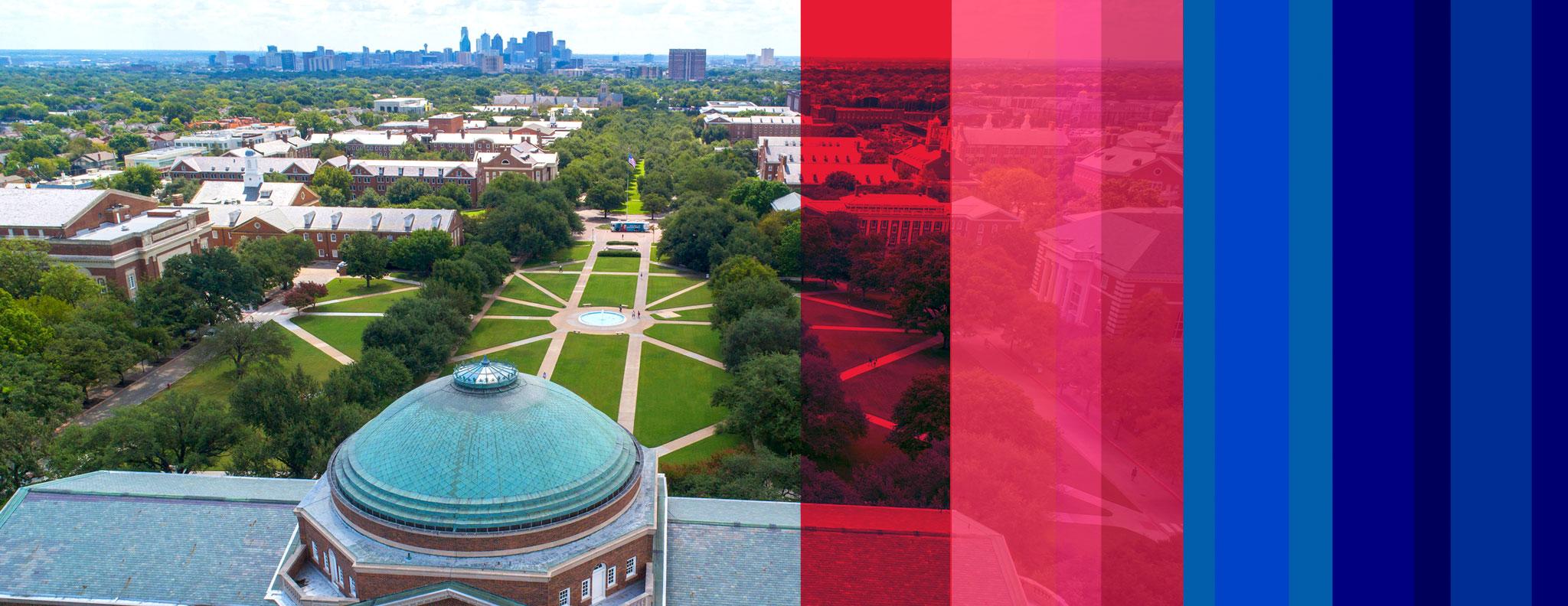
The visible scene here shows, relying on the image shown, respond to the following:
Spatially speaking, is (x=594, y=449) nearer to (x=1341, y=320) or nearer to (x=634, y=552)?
(x=634, y=552)

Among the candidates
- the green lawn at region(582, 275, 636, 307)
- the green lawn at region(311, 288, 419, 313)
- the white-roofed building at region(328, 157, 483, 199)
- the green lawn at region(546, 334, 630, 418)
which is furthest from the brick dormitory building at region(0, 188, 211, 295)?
the white-roofed building at region(328, 157, 483, 199)

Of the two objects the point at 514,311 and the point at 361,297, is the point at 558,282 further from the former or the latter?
the point at 361,297

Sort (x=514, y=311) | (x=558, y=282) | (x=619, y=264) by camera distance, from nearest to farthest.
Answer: (x=514, y=311)
(x=558, y=282)
(x=619, y=264)

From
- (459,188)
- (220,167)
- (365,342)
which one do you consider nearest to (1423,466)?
(365,342)

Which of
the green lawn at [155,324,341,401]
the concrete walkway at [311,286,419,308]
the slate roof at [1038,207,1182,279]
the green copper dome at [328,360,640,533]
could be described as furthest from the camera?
the concrete walkway at [311,286,419,308]

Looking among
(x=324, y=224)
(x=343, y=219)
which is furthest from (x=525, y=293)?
(x=324, y=224)

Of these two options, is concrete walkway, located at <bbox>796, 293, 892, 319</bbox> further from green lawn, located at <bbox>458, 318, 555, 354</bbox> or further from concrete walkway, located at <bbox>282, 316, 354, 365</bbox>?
concrete walkway, located at <bbox>282, 316, 354, 365</bbox>

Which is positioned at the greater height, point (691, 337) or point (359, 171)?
point (359, 171)
